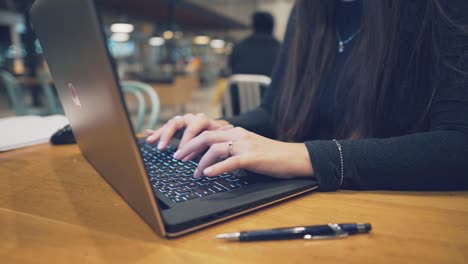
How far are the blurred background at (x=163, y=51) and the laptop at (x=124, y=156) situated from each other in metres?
0.04

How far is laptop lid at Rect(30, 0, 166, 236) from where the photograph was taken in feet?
1.16

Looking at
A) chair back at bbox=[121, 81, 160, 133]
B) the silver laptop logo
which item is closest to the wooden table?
the silver laptop logo

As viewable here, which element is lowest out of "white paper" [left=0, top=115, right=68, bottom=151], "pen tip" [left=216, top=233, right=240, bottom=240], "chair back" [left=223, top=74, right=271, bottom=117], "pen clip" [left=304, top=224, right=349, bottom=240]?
"chair back" [left=223, top=74, right=271, bottom=117]

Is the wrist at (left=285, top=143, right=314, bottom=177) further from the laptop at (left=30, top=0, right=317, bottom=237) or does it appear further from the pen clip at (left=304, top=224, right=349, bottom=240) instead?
the pen clip at (left=304, top=224, right=349, bottom=240)

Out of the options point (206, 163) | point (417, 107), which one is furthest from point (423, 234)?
point (417, 107)

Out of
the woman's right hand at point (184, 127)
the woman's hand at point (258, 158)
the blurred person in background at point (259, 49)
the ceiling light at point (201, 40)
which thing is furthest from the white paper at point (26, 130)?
the ceiling light at point (201, 40)

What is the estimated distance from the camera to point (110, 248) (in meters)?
0.42

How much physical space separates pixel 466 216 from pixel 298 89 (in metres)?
0.60

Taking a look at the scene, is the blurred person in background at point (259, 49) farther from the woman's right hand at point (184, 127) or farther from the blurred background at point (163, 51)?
the woman's right hand at point (184, 127)

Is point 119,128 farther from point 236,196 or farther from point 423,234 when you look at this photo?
point 423,234

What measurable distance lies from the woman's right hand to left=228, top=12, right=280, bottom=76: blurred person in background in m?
2.67

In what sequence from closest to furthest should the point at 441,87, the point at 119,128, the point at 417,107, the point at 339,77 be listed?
the point at 119,128, the point at 441,87, the point at 417,107, the point at 339,77

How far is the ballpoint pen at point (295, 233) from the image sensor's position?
1.40 ft

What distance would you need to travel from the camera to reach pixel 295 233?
1.42 feet
